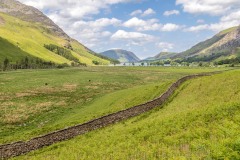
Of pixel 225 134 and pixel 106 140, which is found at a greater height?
pixel 225 134

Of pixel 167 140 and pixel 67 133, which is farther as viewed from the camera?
pixel 67 133

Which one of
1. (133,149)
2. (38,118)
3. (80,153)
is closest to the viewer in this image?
(133,149)

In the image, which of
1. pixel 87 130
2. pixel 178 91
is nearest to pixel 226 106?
pixel 87 130

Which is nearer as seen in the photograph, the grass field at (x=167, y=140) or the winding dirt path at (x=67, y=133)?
the grass field at (x=167, y=140)

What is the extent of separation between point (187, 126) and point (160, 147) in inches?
280

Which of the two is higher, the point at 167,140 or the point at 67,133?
the point at 167,140

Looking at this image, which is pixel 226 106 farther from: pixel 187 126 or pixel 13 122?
pixel 13 122

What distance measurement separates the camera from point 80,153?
98.7ft

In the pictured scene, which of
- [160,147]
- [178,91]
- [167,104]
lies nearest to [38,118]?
[167,104]

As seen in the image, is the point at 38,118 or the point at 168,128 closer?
the point at 168,128

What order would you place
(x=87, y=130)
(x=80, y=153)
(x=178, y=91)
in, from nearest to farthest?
1. (x=80, y=153)
2. (x=87, y=130)
3. (x=178, y=91)

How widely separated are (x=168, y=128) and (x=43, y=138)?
52.5ft

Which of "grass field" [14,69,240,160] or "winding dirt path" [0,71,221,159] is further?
"winding dirt path" [0,71,221,159]

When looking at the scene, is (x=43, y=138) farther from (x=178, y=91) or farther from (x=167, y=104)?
(x=178, y=91)
